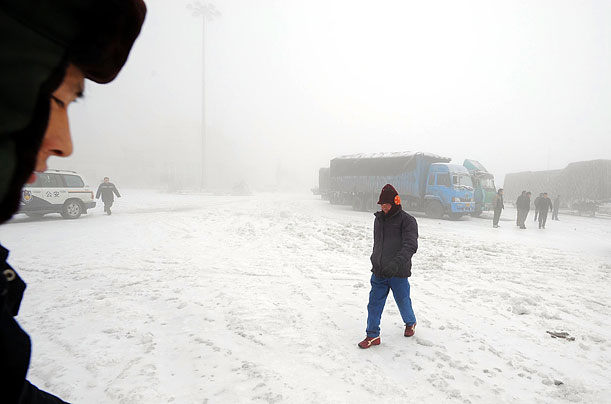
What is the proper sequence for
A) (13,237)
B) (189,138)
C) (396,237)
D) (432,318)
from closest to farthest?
(396,237)
(432,318)
(13,237)
(189,138)

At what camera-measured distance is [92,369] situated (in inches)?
124

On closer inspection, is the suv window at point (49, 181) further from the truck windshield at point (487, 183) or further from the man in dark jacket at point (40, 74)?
the truck windshield at point (487, 183)

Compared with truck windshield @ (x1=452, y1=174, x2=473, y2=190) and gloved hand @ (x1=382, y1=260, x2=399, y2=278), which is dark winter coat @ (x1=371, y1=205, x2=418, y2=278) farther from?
truck windshield @ (x1=452, y1=174, x2=473, y2=190)

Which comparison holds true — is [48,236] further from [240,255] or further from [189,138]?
[189,138]

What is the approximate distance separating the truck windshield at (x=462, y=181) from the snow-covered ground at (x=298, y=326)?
8.46 m

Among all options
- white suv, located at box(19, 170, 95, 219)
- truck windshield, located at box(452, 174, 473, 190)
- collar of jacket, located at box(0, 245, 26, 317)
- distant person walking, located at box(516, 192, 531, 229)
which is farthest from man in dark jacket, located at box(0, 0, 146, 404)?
truck windshield, located at box(452, 174, 473, 190)

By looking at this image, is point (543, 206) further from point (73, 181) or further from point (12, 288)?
point (73, 181)

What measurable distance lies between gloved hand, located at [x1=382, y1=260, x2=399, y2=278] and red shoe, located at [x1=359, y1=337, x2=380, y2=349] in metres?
A: 0.77

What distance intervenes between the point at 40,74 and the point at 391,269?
3.60 m

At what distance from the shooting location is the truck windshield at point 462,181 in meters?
16.7

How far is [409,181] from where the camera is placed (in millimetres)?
18703

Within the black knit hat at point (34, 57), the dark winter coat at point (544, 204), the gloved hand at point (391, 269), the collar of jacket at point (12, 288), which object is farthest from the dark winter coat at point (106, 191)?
the dark winter coat at point (544, 204)

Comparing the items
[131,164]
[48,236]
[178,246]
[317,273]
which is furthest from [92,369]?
[131,164]

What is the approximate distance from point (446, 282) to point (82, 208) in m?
14.5
